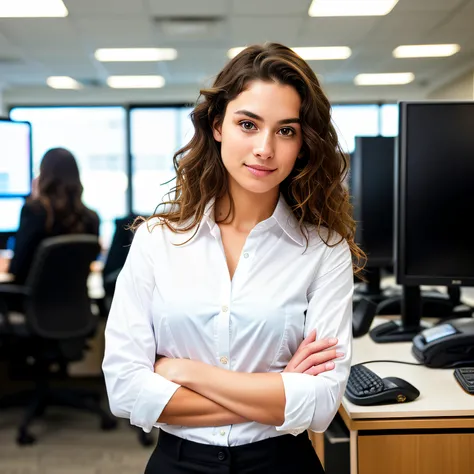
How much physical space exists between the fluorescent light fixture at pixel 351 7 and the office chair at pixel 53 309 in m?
2.93

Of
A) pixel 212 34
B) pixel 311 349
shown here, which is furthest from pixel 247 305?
pixel 212 34

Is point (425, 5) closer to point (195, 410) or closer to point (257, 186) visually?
point (257, 186)

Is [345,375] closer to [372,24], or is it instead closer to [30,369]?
[30,369]

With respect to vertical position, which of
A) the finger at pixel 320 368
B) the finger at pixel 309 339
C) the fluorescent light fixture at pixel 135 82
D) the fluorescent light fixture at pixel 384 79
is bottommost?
the finger at pixel 320 368

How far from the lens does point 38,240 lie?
8.95 feet

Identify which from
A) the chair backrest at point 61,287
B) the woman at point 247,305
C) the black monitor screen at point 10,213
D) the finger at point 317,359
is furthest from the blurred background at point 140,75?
the finger at point 317,359

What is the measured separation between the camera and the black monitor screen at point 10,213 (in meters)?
2.79

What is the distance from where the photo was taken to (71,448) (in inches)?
106

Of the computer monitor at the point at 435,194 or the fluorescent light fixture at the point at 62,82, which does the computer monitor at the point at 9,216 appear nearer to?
the computer monitor at the point at 435,194

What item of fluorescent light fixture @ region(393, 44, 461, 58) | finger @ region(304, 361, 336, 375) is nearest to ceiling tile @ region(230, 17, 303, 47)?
fluorescent light fixture @ region(393, 44, 461, 58)

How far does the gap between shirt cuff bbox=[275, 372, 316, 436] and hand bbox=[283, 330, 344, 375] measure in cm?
2

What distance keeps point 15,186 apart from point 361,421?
222cm

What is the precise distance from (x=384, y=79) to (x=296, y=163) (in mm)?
6942

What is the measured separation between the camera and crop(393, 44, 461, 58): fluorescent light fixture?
5855mm
